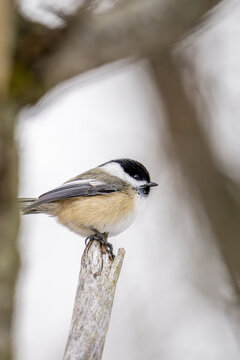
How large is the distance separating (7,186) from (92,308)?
1432 mm

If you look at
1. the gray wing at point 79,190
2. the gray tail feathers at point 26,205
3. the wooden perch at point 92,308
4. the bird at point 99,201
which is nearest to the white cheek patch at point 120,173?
the bird at point 99,201

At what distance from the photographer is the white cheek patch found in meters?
4.23

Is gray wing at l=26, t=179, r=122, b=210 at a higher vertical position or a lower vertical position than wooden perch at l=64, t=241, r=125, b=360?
higher

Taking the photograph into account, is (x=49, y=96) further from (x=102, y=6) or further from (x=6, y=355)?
(x=6, y=355)

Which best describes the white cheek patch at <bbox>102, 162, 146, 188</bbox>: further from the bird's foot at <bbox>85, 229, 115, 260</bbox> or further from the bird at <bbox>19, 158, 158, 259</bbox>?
the bird's foot at <bbox>85, 229, 115, 260</bbox>

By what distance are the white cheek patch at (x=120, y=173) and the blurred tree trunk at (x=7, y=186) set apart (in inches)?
34.9

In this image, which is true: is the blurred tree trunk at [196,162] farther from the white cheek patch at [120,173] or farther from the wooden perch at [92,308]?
the wooden perch at [92,308]

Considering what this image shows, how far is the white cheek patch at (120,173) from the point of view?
423 cm

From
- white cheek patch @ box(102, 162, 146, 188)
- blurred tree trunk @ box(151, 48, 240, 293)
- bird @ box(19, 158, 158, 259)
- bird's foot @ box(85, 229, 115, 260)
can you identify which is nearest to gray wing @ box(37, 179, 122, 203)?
bird @ box(19, 158, 158, 259)

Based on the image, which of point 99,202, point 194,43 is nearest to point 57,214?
point 99,202

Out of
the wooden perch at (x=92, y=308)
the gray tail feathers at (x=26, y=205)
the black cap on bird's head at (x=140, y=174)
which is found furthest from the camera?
the black cap on bird's head at (x=140, y=174)

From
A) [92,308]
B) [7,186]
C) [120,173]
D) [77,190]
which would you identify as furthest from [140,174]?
[92,308]

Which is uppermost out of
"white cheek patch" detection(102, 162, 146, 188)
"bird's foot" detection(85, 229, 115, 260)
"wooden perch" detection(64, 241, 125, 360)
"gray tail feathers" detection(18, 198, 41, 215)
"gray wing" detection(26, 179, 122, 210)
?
"white cheek patch" detection(102, 162, 146, 188)

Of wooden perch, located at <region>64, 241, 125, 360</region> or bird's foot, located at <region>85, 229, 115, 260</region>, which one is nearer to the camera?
wooden perch, located at <region>64, 241, 125, 360</region>
